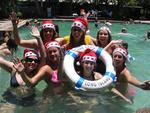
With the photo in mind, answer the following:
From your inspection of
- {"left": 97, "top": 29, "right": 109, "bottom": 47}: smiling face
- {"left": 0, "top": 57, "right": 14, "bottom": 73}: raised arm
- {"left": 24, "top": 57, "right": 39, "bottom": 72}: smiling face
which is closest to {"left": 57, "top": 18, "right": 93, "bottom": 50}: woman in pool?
{"left": 97, "top": 29, "right": 109, "bottom": 47}: smiling face

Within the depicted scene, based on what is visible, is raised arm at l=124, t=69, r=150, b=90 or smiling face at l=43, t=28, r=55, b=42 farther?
smiling face at l=43, t=28, r=55, b=42

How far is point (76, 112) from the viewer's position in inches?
246

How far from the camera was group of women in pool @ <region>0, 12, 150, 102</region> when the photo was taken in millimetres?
5992

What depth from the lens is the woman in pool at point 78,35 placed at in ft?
21.3

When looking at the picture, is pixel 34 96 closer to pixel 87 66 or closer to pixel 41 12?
pixel 87 66

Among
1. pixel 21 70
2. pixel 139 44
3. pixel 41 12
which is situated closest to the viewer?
pixel 21 70

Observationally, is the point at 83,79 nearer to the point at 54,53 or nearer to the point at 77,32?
the point at 54,53

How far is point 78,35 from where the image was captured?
21.4ft

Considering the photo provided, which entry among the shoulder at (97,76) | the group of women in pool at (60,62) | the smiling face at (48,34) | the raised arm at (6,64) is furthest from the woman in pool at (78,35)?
the raised arm at (6,64)

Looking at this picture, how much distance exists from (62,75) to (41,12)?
33698 mm

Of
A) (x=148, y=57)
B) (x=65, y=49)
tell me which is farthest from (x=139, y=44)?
(x=65, y=49)

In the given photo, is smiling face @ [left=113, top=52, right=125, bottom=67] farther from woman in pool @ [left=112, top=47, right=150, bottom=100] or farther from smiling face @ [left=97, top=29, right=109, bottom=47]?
smiling face @ [left=97, top=29, right=109, bottom=47]

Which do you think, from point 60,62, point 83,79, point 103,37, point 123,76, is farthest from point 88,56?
point 103,37

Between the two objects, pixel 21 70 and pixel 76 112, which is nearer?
pixel 21 70
